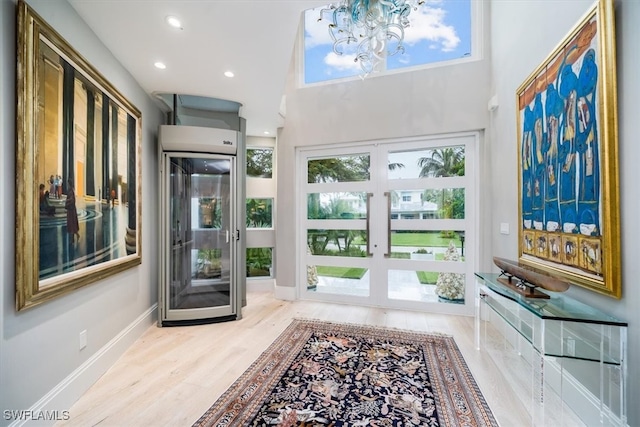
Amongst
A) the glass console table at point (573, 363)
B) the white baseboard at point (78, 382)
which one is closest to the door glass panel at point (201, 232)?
the white baseboard at point (78, 382)

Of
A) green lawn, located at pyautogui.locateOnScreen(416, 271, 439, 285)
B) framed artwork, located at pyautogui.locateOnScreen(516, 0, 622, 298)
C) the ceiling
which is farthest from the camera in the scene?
green lawn, located at pyautogui.locateOnScreen(416, 271, 439, 285)

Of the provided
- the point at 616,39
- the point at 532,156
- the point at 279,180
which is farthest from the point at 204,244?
the point at 616,39

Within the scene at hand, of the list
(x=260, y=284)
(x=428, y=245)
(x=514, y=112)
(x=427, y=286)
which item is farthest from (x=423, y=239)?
(x=260, y=284)

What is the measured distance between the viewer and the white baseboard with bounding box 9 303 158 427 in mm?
1578

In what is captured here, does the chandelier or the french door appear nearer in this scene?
the chandelier

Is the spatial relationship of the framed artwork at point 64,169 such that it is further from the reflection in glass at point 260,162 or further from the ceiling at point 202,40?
the reflection in glass at point 260,162

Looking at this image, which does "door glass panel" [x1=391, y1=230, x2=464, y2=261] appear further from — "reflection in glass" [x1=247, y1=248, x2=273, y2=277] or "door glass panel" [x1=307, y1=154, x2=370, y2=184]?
"reflection in glass" [x1=247, y1=248, x2=273, y2=277]

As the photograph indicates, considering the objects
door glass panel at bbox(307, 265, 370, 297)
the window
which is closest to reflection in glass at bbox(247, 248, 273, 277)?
door glass panel at bbox(307, 265, 370, 297)

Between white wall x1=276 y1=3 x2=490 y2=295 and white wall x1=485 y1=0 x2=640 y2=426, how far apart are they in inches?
11.6

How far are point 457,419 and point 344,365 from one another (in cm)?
91

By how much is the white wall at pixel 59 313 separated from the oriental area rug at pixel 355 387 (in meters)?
0.98

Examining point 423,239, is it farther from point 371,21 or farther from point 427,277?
point 371,21

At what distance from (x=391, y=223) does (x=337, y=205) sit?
2.75 ft

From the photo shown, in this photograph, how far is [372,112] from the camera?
3.85 metres
